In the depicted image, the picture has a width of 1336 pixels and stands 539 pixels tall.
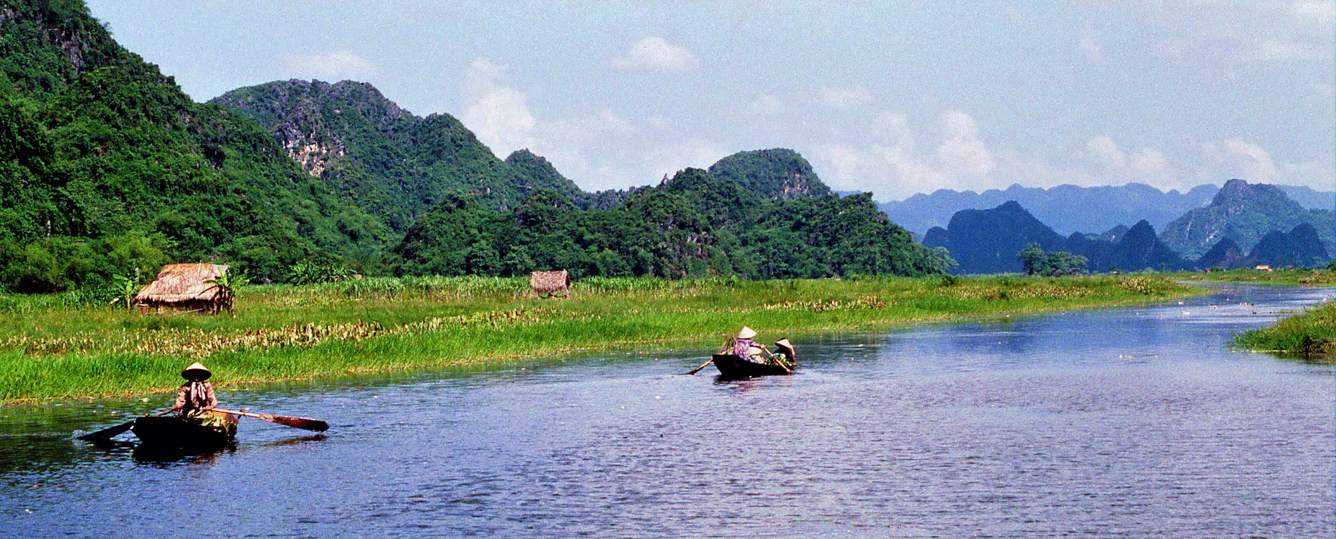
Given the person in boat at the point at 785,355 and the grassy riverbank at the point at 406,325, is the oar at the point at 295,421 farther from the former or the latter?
the person in boat at the point at 785,355

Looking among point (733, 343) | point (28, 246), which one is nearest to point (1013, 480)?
point (733, 343)

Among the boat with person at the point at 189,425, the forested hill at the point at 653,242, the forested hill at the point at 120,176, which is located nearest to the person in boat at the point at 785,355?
the boat with person at the point at 189,425

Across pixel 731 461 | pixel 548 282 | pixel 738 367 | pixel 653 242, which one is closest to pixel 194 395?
pixel 731 461

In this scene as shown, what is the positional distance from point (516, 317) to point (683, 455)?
30762 millimetres

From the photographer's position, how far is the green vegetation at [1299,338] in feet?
139

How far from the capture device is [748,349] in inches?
1503

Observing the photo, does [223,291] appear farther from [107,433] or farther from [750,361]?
[107,433]

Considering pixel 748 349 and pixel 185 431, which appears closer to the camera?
pixel 185 431

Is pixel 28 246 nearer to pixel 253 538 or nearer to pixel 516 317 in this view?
pixel 516 317

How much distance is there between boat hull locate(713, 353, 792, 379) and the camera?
123 ft

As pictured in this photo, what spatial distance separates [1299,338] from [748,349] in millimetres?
20664

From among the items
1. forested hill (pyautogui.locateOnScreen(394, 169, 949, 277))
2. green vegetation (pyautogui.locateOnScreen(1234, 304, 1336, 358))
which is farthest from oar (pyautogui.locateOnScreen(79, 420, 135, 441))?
forested hill (pyautogui.locateOnScreen(394, 169, 949, 277))

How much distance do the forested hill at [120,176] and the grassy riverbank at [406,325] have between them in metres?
12.9

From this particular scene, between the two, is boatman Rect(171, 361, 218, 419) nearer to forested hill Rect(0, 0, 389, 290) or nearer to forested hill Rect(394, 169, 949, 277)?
forested hill Rect(0, 0, 389, 290)
